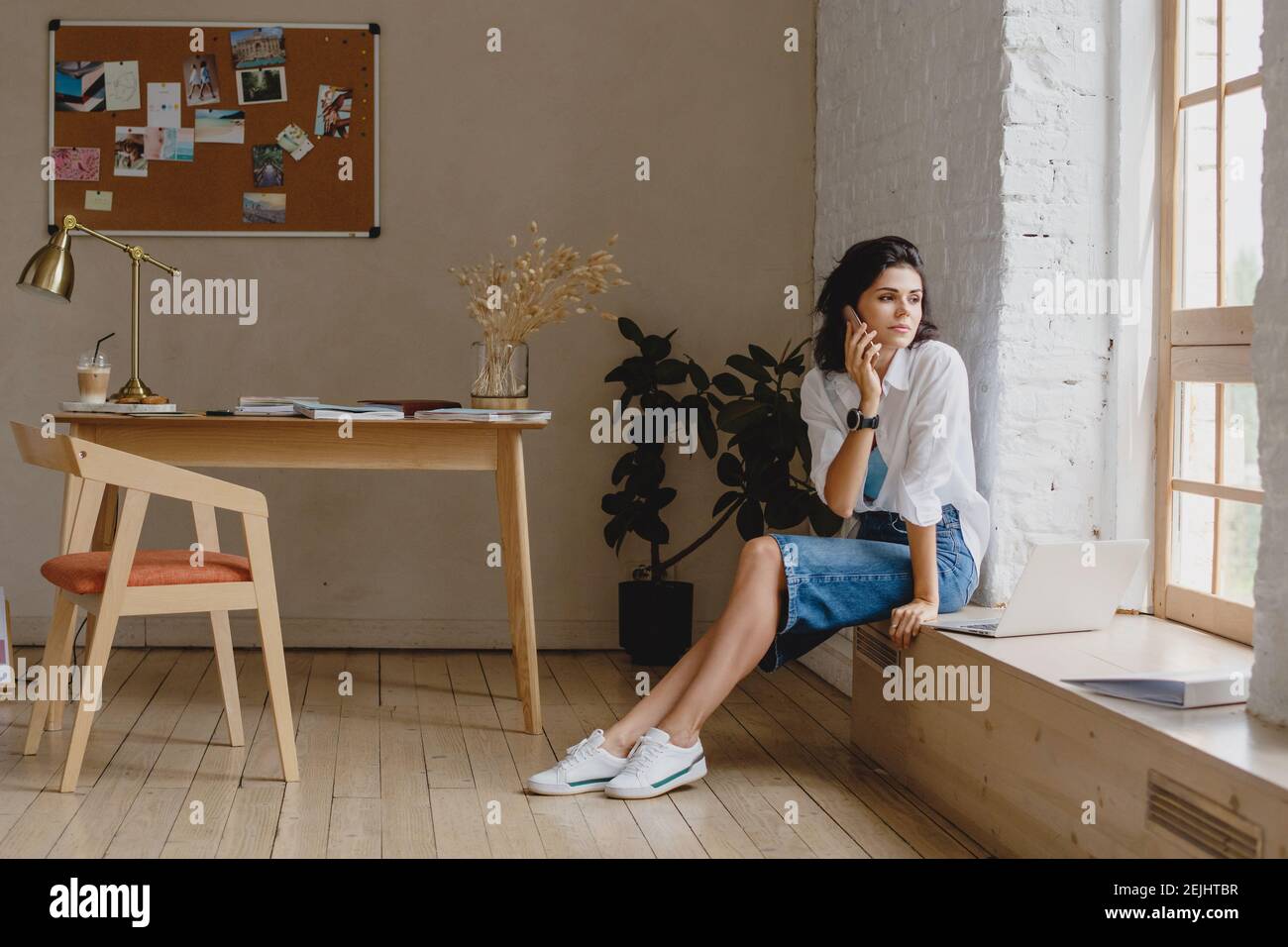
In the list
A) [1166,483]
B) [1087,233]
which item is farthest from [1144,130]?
[1166,483]

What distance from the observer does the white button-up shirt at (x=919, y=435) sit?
9.12 feet

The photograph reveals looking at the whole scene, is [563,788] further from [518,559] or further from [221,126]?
[221,126]

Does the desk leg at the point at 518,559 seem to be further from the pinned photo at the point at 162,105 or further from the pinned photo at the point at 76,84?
the pinned photo at the point at 76,84

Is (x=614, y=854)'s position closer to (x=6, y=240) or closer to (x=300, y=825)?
(x=300, y=825)

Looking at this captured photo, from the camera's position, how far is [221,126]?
13.9 ft

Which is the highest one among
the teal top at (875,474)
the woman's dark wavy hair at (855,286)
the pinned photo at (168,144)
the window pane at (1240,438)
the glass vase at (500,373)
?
the pinned photo at (168,144)

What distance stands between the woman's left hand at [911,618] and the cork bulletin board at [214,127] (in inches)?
92.9

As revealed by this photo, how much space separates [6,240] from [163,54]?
774 millimetres

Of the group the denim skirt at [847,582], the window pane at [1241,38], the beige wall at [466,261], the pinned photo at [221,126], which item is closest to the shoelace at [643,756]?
the denim skirt at [847,582]

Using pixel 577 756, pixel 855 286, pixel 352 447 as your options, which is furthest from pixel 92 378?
pixel 855 286

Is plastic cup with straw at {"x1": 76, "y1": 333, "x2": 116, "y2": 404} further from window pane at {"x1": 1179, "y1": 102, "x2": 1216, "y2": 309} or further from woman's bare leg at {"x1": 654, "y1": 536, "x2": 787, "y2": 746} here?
window pane at {"x1": 1179, "y1": 102, "x2": 1216, "y2": 309}

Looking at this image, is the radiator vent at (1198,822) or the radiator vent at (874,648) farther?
the radiator vent at (874,648)

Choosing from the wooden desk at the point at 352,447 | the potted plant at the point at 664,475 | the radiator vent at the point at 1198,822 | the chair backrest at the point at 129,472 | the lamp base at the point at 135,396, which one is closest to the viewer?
the radiator vent at the point at 1198,822

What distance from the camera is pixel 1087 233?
2988 mm
